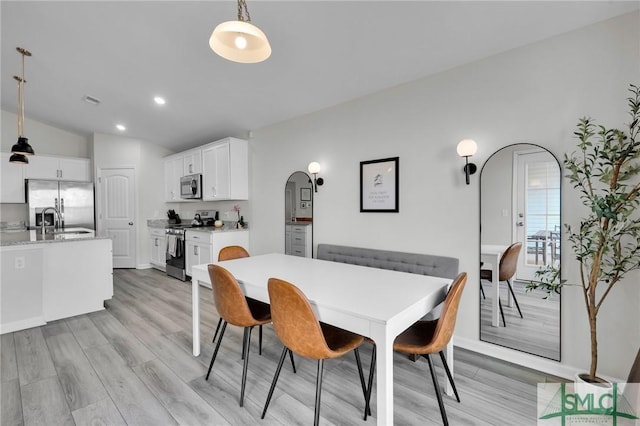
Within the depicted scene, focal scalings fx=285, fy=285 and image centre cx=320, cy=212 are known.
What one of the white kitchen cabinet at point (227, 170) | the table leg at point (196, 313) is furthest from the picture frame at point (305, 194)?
the table leg at point (196, 313)

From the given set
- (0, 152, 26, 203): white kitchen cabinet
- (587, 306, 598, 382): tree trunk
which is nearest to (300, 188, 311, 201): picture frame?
(587, 306, 598, 382): tree trunk

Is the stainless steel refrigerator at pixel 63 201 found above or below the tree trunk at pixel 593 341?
above

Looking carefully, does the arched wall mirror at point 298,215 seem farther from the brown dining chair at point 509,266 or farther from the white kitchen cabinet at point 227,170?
the brown dining chair at point 509,266

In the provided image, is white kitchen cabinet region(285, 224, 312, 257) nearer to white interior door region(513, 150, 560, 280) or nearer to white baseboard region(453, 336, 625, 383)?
white baseboard region(453, 336, 625, 383)

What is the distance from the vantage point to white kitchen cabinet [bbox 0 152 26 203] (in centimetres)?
471

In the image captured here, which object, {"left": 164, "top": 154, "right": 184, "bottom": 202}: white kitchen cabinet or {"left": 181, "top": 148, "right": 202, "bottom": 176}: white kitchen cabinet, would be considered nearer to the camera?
{"left": 181, "top": 148, "right": 202, "bottom": 176}: white kitchen cabinet

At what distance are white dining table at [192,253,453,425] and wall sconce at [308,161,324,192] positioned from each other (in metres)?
1.33

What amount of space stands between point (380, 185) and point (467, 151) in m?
0.91

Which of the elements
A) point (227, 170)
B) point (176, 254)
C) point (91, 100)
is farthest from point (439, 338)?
point (91, 100)

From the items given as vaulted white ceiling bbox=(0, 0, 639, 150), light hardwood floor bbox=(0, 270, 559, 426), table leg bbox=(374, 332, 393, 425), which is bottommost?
light hardwood floor bbox=(0, 270, 559, 426)

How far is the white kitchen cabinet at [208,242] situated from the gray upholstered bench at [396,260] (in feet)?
5.46

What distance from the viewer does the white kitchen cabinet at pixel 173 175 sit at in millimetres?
5566

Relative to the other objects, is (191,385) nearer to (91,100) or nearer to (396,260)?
(396,260)

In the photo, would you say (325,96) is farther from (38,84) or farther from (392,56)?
(38,84)
